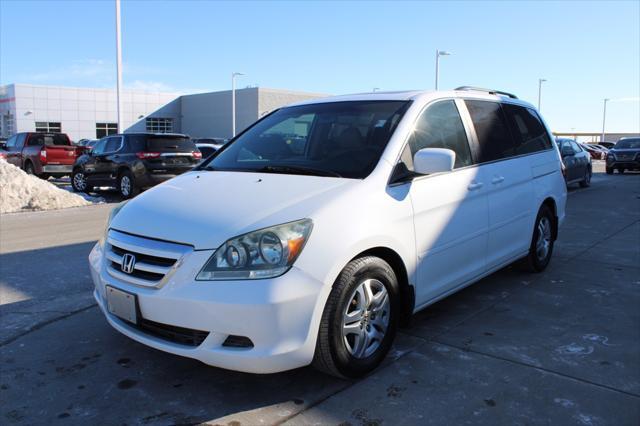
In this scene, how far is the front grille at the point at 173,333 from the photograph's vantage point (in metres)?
2.97

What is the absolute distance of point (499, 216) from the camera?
469 centimetres

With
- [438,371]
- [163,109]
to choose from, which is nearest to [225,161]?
[438,371]

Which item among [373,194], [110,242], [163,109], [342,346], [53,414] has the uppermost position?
[163,109]

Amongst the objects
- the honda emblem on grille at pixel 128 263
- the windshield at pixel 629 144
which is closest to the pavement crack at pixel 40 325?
the honda emblem on grille at pixel 128 263

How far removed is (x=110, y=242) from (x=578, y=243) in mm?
6409

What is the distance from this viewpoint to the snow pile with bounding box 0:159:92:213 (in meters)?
11.9

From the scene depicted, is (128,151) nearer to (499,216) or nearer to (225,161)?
(225,161)

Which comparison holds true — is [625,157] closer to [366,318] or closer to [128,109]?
[366,318]

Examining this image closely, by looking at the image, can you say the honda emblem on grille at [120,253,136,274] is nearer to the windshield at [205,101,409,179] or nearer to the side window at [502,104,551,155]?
the windshield at [205,101,409,179]

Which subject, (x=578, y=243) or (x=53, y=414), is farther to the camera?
(x=578, y=243)

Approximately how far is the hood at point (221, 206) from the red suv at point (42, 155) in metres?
17.3

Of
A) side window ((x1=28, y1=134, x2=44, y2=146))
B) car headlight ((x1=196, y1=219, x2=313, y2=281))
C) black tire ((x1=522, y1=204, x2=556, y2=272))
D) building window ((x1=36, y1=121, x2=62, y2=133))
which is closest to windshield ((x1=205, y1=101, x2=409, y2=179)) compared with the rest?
car headlight ((x1=196, y1=219, x2=313, y2=281))

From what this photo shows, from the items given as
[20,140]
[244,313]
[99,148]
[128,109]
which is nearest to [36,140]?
[20,140]

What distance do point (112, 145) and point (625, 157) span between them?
66.6ft
